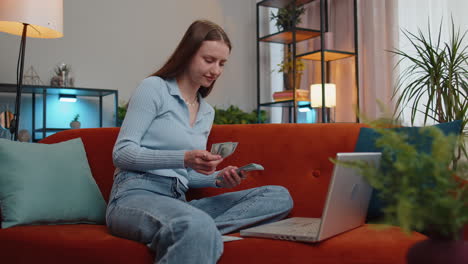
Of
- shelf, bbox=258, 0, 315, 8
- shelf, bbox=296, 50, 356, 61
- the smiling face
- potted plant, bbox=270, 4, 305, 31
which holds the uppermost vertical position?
shelf, bbox=258, 0, 315, 8

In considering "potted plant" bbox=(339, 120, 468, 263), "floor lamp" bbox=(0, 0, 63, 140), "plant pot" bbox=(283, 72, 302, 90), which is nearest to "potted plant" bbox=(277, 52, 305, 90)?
"plant pot" bbox=(283, 72, 302, 90)

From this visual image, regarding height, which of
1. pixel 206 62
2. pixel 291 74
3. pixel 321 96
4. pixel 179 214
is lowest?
pixel 179 214

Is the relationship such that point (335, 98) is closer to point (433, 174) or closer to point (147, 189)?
point (147, 189)

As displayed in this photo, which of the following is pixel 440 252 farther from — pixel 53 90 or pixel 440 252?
pixel 53 90

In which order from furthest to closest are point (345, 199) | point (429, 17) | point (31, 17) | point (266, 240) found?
1. point (429, 17)
2. point (31, 17)
3. point (266, 240)
4. point (345, 199)

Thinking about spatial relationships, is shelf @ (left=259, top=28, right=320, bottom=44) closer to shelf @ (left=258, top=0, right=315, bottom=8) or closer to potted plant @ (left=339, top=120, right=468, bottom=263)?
shelf @ (left=258, top=0, right=315, bottom=8)

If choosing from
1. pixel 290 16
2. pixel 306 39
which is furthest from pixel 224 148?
pixel 306 39

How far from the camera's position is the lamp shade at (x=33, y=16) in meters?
2.58

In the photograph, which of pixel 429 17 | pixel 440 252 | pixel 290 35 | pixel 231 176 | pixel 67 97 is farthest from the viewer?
pixel 290 35

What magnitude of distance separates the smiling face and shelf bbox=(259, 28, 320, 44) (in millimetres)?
3088

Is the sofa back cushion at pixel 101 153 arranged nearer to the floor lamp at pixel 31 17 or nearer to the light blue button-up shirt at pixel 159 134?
the light blue button-up shirt at pixel 159 134

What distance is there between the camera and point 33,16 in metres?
2.64

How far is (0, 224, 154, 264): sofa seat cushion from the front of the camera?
4.50ft

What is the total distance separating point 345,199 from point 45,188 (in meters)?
1.09
